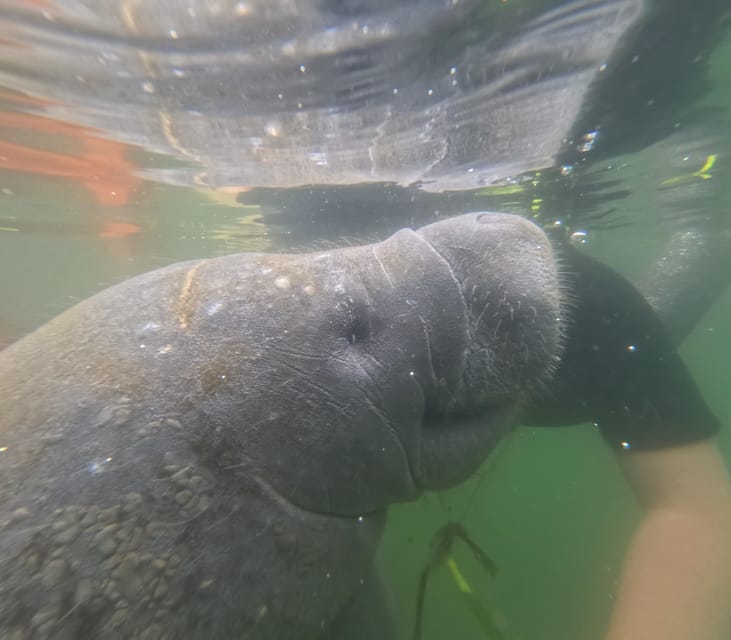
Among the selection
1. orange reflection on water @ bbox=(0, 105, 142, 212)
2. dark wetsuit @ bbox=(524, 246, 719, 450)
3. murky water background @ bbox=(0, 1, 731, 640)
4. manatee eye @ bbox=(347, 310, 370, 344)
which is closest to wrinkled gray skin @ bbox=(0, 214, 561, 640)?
manatee eye @ bbox=(347, 310, 370, 344)

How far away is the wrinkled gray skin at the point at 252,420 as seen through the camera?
1244mm

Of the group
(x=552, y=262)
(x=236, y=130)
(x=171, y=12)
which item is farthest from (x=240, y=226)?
(x=552, y=262)

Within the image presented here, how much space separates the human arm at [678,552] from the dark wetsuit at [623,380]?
0.53 ft

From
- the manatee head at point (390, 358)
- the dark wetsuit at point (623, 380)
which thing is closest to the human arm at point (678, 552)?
the dark wetsuit at point (623, 380)

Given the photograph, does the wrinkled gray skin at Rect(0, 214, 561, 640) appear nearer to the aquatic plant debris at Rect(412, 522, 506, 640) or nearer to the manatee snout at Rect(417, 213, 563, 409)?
the manatee snout at Rect(417, 213, 563, 409)

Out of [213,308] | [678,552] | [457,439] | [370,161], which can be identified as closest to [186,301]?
[213,308]

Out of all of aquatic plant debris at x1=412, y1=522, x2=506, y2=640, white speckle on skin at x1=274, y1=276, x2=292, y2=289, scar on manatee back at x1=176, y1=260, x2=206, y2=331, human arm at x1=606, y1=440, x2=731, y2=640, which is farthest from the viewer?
aquatic plant debris at x1=412, y1=522, x2=506, y2=640

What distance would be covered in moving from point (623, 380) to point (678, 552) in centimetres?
117

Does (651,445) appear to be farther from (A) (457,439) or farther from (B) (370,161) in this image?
(B) (370,161)

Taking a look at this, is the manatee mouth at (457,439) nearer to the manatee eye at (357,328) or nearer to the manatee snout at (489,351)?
the manatee snout at (489,351)

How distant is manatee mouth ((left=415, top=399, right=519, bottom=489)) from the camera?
1.92 m

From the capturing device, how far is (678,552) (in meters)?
2.87

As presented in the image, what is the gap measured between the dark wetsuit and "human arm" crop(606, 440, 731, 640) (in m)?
0.16

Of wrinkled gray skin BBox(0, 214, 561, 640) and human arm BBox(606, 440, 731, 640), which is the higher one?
wrinkled gray skin BBox(0, 214, 561, 640)
